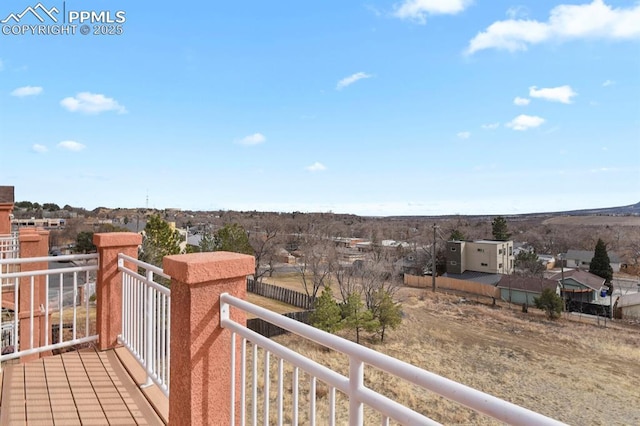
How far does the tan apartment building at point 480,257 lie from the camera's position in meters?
30.2

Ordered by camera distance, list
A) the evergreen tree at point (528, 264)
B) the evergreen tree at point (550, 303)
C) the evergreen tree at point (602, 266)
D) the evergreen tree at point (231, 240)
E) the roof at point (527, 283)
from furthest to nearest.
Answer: the evergreen tree at point (528, 264) → the evergreen tree at point (602, 266) → the roof at point (527, 283) → the evergreen tree at point (550, 303) → the evergreen tree at point (231, 240)

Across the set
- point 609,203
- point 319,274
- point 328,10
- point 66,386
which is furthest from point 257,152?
point 609,203

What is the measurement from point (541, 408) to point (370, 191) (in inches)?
1676

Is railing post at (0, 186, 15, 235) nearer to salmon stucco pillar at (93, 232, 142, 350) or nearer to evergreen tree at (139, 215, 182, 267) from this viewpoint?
evergreen tree at (139, 215, 182, 267)

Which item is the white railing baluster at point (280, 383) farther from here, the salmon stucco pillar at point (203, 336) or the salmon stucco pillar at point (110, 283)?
the salmon stucco pillar at point (110, 283)

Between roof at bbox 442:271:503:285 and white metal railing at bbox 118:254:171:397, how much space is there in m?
28.7

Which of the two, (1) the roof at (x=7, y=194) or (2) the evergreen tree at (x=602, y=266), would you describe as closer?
(1) the roof at (x=7, y=194)

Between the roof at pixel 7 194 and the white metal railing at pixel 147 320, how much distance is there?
10242 millimetres

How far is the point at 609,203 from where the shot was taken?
232 ft

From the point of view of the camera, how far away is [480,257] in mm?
30812

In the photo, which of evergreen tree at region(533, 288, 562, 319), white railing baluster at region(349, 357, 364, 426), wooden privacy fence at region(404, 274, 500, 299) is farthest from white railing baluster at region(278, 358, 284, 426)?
wooden privacy fence at region(404, 274, 500, 299)

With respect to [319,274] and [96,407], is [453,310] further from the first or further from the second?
[96,407]

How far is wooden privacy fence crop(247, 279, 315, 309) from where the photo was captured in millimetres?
20828

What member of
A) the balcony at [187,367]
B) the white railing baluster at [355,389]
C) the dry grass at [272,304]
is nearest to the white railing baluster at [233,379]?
the balcony at [187,367]
